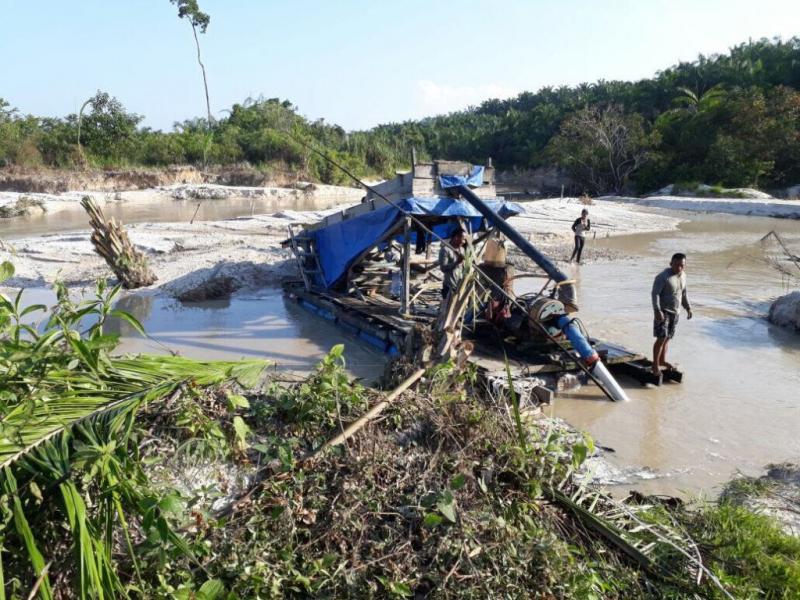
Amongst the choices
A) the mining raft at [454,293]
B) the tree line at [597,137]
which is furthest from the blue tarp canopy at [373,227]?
the tree line at [597,137]

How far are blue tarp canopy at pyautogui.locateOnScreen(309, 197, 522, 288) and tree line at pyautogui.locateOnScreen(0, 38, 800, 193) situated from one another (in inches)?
815

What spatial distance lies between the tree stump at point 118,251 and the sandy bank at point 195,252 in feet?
1.51

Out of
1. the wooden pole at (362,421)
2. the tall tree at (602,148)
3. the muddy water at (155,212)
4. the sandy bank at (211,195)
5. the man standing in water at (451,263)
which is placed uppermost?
the tall tree at (602,148)

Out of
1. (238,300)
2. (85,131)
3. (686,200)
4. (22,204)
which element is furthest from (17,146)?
(686,200)

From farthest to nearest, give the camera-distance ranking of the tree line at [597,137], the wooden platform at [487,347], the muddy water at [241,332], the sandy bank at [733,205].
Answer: the tree line at [597,137]
the sandy bank at [733,205]
the muddy water at [241,332]
the wooden platform at [487,347]

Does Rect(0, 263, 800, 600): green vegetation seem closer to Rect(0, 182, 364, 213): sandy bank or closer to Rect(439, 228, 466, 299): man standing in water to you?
Rect(439, 228, 466, 299): man standing in water

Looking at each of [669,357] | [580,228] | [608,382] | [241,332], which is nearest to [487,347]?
[608,382]

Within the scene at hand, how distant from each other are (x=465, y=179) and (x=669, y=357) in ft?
12.8

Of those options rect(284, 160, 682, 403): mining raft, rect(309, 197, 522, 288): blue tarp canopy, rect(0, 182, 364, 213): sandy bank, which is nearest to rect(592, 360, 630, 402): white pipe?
rect(284, 160, 682, 403): mining raft

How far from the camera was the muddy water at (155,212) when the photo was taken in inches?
866

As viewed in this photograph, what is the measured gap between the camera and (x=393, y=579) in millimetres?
2691

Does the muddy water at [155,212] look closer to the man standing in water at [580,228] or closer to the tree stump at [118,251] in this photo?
the tree stump at [118,251]

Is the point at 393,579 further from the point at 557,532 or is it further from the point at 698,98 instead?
the point at 698,98

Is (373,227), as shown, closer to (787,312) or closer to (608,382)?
(608,382)
